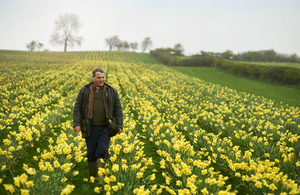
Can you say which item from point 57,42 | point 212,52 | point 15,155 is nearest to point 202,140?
point 15,155

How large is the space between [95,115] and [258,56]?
72.8 metres

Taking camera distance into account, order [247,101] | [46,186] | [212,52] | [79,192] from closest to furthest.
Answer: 1. [46,186]
2. [79,192]
3. [247,101]
4. [212,52]

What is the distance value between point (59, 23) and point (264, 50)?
75259mm

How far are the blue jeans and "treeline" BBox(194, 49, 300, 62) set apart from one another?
5638cm

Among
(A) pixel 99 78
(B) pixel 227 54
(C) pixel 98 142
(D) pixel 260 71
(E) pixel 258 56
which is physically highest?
(E) pixel 258 56

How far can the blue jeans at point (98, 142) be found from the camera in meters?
3.44

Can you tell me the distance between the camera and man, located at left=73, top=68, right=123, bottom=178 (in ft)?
11.0

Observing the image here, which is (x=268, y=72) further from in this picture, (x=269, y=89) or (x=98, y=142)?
(x=98, y=142)

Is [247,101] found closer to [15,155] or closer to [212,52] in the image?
[15,155]

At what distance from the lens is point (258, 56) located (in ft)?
203

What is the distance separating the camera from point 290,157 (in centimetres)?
372

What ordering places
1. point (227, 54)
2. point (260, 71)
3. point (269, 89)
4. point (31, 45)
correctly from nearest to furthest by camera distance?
1. point (269, 89)
2. point (260, 71)
3. point (227, 54)
4. point (31, 45)

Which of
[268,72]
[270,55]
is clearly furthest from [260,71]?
[270,55]

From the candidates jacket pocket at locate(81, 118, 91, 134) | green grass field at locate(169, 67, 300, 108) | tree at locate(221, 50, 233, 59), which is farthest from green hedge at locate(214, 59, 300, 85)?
tree at locate(221, 50, 233, 59)
